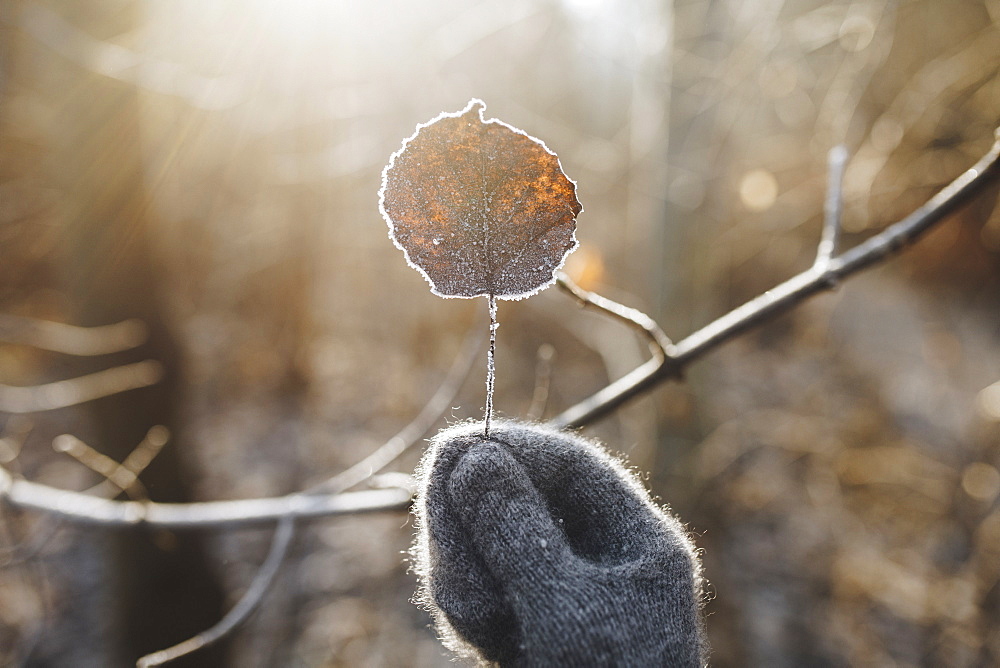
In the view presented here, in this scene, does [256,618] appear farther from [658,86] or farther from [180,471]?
[658,86]

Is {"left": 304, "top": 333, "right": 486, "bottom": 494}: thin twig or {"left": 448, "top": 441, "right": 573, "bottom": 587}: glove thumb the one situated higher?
{"left": 448, "top": 441, "right": 573, "bottom": 587}: glove thumb

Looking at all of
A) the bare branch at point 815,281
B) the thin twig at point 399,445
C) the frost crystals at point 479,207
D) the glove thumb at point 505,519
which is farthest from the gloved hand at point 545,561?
the thin twig at point 399,445

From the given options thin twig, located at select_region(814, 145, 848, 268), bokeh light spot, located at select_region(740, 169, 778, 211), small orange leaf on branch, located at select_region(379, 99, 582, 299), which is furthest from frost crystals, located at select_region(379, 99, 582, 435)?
bokeh light spot, located at select_region(740, 169, 778, 211)

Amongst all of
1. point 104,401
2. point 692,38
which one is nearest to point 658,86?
point 692,38

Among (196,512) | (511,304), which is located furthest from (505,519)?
(511,304)

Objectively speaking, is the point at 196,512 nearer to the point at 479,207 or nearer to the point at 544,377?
the point at 544,377

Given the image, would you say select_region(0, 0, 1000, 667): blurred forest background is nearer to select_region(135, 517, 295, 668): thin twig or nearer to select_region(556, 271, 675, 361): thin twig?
select_region(556, 271, 675, 361): thin twig

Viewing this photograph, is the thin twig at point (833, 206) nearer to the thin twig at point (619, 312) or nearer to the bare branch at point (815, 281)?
the bare branch at point (815, 281)
